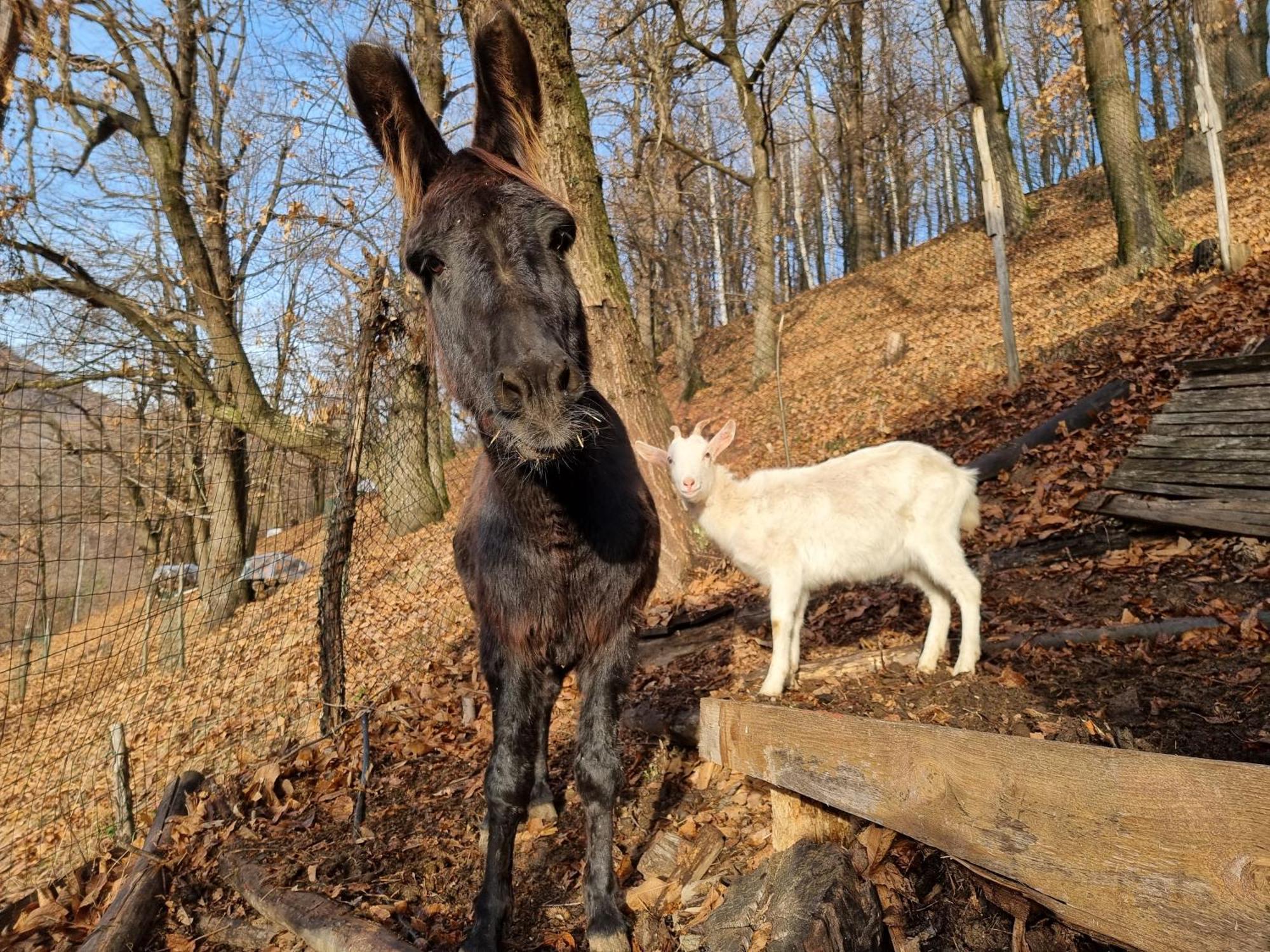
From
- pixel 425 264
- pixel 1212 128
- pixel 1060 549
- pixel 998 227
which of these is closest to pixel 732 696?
pixel 425 264

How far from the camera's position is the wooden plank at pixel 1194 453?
5094mm

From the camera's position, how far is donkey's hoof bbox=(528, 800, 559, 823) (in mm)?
4059

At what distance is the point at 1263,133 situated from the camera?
20.3m

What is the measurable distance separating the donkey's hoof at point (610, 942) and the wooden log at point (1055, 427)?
20.3ft

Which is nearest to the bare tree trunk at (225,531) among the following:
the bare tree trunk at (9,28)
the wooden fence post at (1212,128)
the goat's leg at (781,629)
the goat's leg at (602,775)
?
the bare tree trunk at (9,28)

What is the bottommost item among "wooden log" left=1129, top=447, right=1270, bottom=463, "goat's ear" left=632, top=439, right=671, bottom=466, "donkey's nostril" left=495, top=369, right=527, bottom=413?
"wooden log" left=1129, top=447, right=1270, bottom=463

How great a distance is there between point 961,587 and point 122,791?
536 centimetres

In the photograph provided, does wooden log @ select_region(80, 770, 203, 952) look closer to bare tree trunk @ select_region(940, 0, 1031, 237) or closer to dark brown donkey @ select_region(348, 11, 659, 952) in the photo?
dark brown donkey @ select_region(348, 11, 659, 952)

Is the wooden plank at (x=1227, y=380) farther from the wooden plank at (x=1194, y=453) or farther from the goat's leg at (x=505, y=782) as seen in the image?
the goat's leg at (x=505, y=782)

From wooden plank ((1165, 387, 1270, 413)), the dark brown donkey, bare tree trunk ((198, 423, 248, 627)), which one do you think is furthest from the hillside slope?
bare tree trunk ((198, 423, 248, 627))

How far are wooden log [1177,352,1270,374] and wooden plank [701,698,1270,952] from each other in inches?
205

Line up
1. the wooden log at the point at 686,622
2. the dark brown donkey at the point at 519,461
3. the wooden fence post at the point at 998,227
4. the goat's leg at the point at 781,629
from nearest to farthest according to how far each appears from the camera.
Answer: the dark brown donkey at the point at 519,461, the goat's leg at the point at 781,629, the wooden log at the point at 686,622, the wooden fence post at the point at 998,227

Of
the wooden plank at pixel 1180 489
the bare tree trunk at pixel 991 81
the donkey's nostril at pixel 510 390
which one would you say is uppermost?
the bare tree trunk at pixel 991 81

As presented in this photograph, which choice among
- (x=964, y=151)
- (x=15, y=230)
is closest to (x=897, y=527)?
(x=15, y=230)
